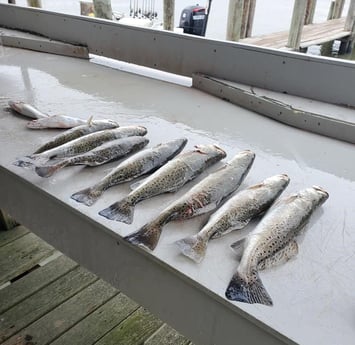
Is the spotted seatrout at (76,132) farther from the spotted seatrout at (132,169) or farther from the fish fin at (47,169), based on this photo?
the spotted seatrout at (132,169)

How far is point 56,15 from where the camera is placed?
13.4 ft

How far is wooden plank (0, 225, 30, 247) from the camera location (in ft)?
11.6

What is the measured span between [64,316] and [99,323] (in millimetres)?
267

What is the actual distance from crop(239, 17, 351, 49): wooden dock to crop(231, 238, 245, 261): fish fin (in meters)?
7.79

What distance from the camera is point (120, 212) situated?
1.48 m

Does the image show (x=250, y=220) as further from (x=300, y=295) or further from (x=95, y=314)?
(x=95, y=314)

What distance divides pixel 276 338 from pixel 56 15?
403 cm

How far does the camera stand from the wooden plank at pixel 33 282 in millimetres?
2912

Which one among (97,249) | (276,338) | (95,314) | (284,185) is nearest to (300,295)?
(276,338)

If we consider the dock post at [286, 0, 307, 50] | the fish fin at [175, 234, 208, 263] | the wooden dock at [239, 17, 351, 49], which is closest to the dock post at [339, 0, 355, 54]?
the wooden dock at [239, 17, 351, 49]

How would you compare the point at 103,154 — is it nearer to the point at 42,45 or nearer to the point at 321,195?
the point at 321,195

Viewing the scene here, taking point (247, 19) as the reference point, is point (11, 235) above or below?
below

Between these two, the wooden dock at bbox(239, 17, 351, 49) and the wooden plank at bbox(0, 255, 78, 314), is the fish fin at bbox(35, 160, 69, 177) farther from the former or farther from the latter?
the wooden dock at bbox(239, 17, 351, 49)

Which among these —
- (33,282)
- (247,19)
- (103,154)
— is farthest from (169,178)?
(247,19)
